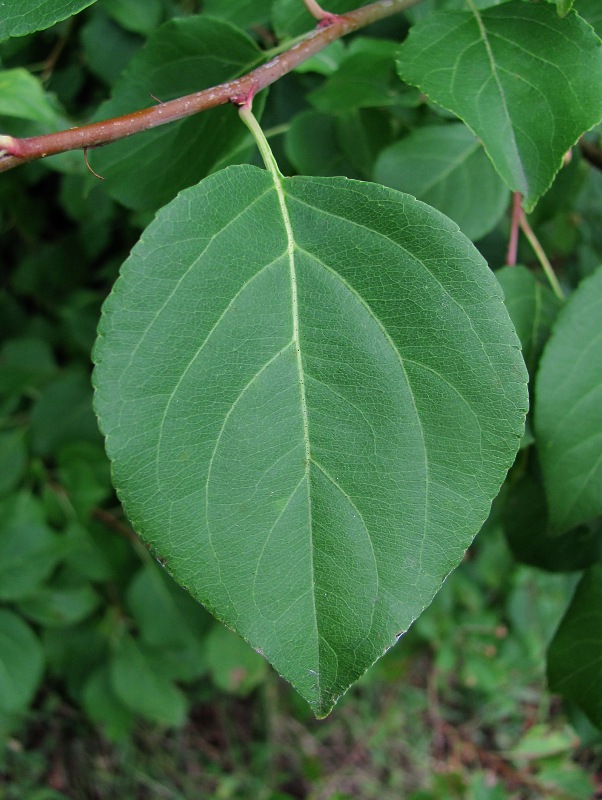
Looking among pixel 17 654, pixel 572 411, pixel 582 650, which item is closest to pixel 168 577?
pixel 17 654

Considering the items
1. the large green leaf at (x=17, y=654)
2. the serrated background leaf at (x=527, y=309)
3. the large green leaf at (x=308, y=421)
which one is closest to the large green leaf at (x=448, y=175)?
the serrated background leaf at (x=527, y=309)

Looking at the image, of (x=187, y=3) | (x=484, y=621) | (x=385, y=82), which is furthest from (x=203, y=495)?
(x=484, y=621)

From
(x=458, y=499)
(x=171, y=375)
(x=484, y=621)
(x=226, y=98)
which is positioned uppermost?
(x=226, y=98)

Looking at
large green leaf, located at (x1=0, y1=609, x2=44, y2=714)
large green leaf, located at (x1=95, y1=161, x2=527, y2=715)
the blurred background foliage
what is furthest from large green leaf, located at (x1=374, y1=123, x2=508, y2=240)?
large green leaf, located at (x1=0, y1=609, x2=44, y2=714)

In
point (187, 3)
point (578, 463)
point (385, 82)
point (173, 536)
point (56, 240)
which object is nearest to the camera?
point (173, 536)

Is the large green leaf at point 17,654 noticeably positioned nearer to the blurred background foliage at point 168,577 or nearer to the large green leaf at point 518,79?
the blurred background foliage at point 168,577

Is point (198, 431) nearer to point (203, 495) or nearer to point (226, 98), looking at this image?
point (203, 495)

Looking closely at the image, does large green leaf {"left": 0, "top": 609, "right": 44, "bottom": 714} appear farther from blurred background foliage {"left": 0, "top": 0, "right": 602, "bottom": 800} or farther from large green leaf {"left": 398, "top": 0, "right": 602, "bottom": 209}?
large green leaf {"left": 398, "top": 0, "right": 602, "bottom": 209}
